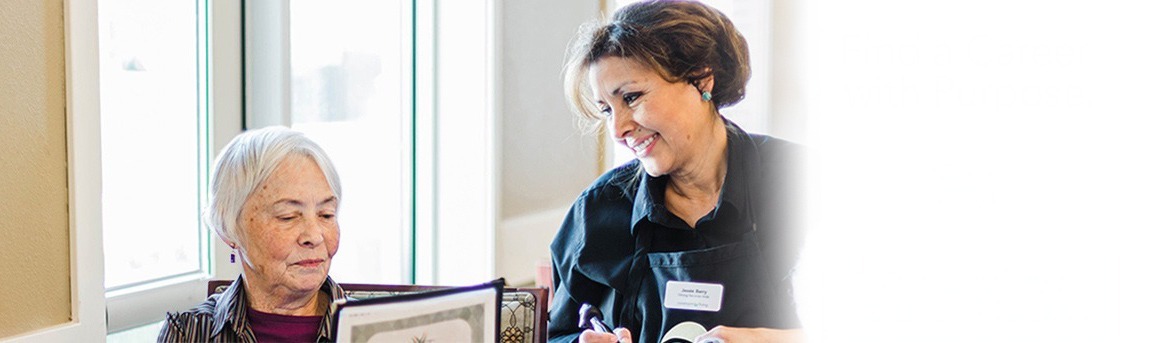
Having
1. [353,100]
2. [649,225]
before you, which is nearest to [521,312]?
[649,225]

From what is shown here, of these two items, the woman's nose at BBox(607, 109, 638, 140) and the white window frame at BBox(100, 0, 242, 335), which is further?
the white window frame at BBox(100, 0, 242, 335)

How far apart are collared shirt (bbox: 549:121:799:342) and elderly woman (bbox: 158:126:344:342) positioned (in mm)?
421

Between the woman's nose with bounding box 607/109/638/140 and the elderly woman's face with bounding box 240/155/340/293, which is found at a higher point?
the woman's nose with bounding box 607/109/638/140

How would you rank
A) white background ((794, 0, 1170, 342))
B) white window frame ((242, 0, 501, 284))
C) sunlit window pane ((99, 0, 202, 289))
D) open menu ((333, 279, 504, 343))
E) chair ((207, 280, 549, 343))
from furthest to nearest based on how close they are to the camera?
white window frame ((242, 0, 501, 284)), sunlit window pane ((99, 0, 202, 289)), chair ((207, 280, 549, 343)), open menu ((333, 279, 504, 343)), white background ((794, 0, 1170, 342))

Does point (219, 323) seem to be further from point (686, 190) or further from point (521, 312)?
point (686, 190)

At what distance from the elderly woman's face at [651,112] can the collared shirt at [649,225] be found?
2.2 inches

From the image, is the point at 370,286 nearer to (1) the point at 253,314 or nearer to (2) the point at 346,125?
(1) the point at 253,314

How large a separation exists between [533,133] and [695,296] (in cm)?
118

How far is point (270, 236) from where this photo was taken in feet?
4.26

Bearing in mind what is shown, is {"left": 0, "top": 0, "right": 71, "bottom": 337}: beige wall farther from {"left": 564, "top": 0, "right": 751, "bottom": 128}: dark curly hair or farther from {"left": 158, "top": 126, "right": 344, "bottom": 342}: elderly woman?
{"left": 564, "top": 0, "right": 751, "bottom": 128}: dark curly hair

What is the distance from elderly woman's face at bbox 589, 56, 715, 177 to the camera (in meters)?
1.49

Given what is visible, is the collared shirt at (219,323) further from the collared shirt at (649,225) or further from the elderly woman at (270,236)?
the collared shirt at (649,225)

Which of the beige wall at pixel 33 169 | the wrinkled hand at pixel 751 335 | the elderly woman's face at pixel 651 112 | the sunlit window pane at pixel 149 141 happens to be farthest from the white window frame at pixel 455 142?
the beige wall at pixel 33 169

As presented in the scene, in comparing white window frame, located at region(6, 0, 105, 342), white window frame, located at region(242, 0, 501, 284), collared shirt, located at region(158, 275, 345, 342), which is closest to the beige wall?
white window frame, located at region(6, 0, 105, 342)
